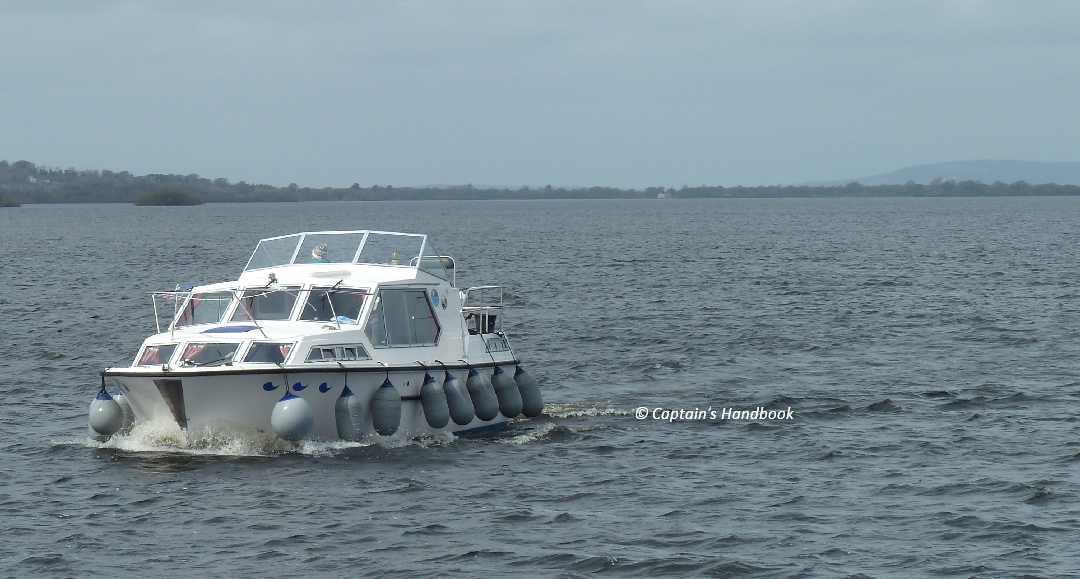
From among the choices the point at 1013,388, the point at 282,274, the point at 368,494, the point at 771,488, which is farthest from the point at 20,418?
the point at 1013,388

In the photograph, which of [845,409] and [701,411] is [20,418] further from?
[845,409]

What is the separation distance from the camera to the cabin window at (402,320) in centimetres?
2492

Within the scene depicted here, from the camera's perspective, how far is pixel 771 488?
21688mm

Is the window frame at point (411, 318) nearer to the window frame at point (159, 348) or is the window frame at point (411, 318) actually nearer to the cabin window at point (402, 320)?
Answer: the cabin window at point (402, 320)

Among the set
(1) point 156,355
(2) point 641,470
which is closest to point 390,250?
(1) point 156,355

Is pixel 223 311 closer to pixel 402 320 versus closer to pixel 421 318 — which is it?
pixel 402 320

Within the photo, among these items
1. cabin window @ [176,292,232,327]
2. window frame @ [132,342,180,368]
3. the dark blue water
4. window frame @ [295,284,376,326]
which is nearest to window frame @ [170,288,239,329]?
cabin window @ [176,292,232,327]

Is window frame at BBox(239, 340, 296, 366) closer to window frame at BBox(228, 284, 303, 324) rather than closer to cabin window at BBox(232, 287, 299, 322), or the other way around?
window frame at BBox(228, 284, 303, 324)

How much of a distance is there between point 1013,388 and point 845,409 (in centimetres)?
462

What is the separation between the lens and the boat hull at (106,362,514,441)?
22312mm

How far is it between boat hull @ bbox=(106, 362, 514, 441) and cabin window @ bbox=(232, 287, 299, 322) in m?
2.52

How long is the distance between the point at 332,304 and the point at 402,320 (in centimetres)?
126

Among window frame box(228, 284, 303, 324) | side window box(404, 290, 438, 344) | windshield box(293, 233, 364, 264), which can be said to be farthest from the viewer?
windshield box(293, 233, 364, 264)

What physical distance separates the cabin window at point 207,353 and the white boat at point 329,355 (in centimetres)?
2
